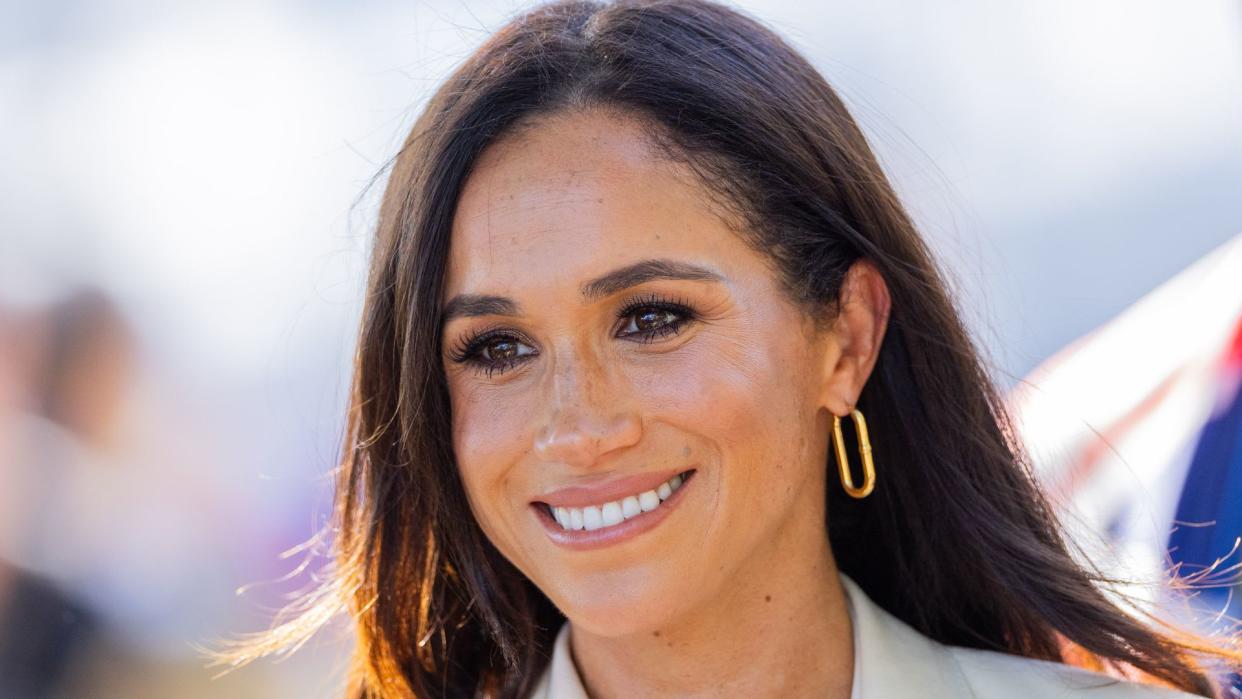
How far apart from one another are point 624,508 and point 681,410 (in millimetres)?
197

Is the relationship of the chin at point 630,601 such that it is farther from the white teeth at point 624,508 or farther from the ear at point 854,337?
the ear at point 854,337

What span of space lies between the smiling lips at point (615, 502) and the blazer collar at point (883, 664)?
39 centimetres

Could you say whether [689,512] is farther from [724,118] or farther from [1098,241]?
[1098,241]

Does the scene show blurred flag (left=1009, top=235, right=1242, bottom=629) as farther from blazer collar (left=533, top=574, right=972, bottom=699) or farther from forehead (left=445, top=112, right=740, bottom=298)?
forehead (left=445, top=112, right=740, bottom=298)

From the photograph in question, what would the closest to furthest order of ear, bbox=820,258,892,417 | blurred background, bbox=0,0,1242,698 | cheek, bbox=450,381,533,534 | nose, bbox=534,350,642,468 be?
nose, bbox=534,350,642,468
cheek, bbox=450,381,533,534
ear, bbox=820,258,892,417
blurred background, bbox=0,0,1242,698

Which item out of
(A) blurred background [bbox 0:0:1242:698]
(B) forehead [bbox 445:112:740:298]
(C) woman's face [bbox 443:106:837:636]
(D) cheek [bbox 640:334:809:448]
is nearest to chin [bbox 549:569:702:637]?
(C) woman's face [bbox 443:106:837:636]

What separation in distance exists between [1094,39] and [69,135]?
4355 mm

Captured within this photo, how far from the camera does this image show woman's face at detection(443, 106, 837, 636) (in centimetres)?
239

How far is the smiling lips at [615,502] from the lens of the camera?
243cm

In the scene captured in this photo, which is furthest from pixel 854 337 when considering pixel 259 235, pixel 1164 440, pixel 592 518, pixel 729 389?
pixel 259 235

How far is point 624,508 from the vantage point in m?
2.44

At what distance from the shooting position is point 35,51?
6.72m

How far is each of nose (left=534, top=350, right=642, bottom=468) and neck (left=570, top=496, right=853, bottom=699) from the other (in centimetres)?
37

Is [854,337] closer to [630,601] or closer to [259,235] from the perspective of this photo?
[630,601]
